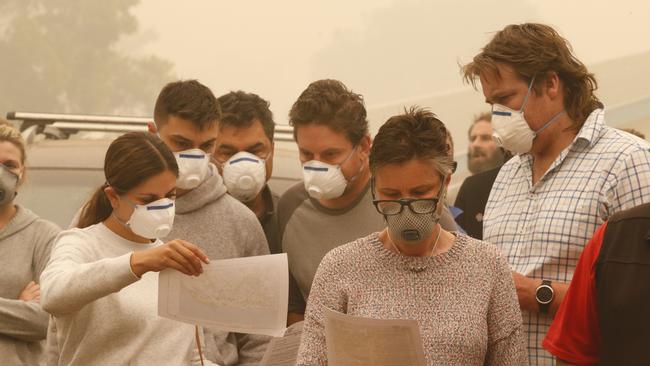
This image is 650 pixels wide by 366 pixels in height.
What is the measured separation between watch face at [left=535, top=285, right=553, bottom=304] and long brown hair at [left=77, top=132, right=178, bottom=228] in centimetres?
122

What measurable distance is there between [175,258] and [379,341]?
0.73m

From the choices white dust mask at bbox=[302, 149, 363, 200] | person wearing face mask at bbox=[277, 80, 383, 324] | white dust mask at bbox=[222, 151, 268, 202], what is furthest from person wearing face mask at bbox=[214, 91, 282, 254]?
white dust mask at bbox=[302, 149, 363, 200]

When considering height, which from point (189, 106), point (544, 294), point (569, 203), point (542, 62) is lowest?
point (544, 294)

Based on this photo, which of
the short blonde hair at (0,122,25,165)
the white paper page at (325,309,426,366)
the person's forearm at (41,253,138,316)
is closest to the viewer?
the white paper page at (325,309,426,366)

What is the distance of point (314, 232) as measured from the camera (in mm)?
4926

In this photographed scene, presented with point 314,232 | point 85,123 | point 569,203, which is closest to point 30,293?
point 314,232

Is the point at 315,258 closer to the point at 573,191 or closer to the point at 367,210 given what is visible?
the point at 367,210

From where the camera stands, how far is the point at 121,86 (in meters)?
8.57

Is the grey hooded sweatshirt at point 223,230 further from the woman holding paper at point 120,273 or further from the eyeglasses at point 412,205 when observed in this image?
the eyeglasses at point 412,205

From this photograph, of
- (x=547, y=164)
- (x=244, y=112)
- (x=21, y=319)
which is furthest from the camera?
(x=244, y=112)

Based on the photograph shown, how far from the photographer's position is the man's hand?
17.2ft

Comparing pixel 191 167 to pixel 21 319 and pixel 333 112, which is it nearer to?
pixel 333 112

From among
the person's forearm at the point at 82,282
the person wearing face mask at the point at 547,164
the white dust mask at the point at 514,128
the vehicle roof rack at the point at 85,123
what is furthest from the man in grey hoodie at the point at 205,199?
the vehicle roof rack at the point at 85,123

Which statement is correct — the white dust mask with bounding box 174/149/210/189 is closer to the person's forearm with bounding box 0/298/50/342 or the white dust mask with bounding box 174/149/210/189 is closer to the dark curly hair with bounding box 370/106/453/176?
the person's forearm with bounding box 0/298/50/342
